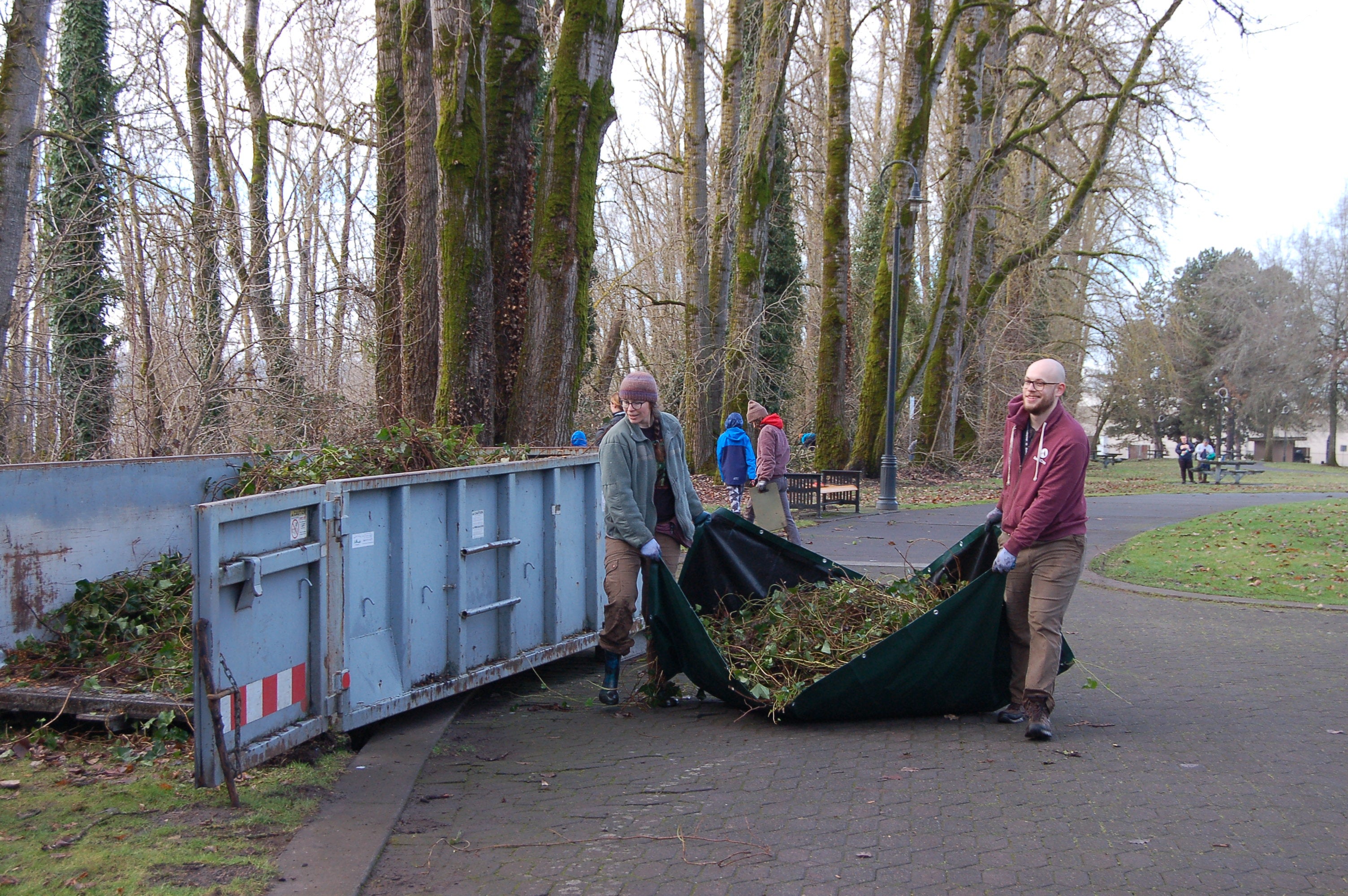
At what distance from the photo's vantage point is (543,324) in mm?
11211

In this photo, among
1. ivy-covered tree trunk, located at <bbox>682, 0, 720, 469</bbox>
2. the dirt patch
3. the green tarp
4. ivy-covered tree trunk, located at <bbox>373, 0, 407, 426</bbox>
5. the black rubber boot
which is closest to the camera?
the dirt patch

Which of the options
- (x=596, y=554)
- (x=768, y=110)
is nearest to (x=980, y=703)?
(x=596, y=554)

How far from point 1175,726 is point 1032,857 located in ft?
7.47

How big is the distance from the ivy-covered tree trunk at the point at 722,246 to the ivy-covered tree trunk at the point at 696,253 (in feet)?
0.12

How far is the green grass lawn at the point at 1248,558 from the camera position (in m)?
10.9

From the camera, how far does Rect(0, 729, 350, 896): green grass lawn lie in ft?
12.0

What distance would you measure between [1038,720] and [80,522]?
5.63 metres

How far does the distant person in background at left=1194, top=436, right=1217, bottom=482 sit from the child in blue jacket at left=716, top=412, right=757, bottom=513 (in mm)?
24270

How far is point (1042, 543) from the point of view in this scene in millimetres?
5691

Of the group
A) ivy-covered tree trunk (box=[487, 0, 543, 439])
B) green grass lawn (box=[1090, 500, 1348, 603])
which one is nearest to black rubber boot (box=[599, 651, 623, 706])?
ivy-covered tree trunk (box=[487, 0, 543, 439])

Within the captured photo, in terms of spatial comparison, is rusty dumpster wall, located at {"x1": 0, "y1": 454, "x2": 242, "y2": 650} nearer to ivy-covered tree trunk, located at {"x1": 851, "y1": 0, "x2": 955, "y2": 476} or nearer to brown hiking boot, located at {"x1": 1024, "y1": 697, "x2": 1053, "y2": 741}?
brown hiking boot, located at {"x1": 1024, "y1": 697, "x2": 1053, "y2": 741}

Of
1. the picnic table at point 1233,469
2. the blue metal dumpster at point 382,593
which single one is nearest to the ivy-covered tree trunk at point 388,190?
the blue metal dumpster at point 382,593

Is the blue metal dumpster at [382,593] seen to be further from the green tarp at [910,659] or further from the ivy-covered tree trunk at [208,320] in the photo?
the ivy-covered tree trunk at [208,320]

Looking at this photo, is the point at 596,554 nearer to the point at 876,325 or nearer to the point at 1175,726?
the point at 1175,726
